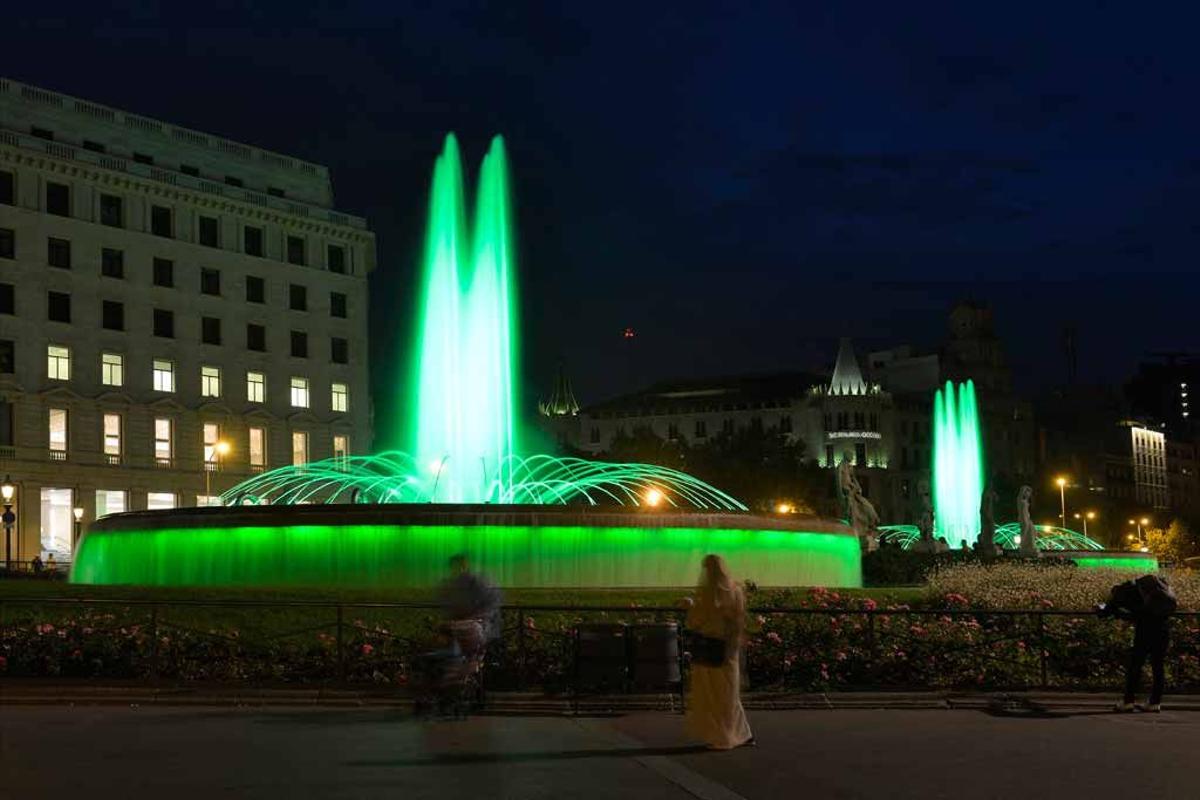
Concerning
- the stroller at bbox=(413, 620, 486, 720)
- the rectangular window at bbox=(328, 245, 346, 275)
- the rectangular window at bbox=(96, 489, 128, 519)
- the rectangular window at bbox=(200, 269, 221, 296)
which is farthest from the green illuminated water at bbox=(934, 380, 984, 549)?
the stroller at bbox=(413, 620, 486, 720)

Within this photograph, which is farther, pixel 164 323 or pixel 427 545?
pixel 164 323

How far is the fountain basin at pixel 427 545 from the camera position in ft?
90.2

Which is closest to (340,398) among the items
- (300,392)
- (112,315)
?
(300,392)

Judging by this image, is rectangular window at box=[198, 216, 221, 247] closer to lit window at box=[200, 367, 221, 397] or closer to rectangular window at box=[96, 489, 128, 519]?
lit window at box=[200, 367, 221, 397]

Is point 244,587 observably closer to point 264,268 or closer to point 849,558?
point 849,558

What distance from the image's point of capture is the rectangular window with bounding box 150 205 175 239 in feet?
263

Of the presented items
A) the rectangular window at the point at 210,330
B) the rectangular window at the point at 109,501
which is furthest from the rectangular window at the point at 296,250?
the rectangular window at the point at 109,501

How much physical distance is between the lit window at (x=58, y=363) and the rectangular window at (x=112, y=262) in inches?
186

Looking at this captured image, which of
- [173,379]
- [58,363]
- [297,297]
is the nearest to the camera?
[58,363]

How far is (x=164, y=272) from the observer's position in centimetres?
8038

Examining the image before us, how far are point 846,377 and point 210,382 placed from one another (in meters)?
86.8

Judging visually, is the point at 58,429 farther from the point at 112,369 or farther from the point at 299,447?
the point at 299,447

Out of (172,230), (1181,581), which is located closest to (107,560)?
(1181,581)

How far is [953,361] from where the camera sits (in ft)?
563
